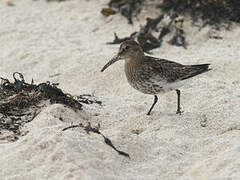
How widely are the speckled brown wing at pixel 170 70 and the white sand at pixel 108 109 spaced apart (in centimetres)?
40

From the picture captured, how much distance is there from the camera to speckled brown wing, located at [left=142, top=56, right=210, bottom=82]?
5938mm

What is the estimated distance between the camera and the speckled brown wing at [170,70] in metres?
5.94

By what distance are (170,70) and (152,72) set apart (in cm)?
26

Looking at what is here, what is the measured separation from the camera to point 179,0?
9.09 meters

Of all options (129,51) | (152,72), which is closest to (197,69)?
(152,72)

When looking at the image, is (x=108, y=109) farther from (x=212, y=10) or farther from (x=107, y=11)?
(x=212, y=10)

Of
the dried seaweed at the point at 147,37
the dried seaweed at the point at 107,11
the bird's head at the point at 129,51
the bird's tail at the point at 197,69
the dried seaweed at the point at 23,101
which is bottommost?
the dried seaweed at the point at 147,37

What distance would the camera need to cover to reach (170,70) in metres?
6.03

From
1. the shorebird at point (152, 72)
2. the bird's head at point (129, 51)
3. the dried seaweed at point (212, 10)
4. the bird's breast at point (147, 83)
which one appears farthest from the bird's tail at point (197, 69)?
the dried seaweed at point (212, 10)

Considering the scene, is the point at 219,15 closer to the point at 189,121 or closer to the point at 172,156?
the point at 189,121

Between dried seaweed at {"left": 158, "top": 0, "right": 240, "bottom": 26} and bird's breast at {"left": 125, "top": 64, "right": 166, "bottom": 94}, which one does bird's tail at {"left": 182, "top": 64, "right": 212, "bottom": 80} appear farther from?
dried seaweed at {"left": 158, "top": 0, "right": 240, "bottom": 26}

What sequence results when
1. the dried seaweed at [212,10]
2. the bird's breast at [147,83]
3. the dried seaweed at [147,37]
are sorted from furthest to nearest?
the dried seaweed at [212,10]
the dried seaweed at [147,37]
the bird's breast at [147,83]

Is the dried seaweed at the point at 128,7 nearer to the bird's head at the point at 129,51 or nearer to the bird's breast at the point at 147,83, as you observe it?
the bird's head at the point at 129,51

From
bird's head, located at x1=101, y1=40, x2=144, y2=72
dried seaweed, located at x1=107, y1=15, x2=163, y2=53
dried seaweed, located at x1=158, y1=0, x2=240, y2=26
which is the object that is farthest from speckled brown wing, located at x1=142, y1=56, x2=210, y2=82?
dried seaweed, located at x1=158, y1=0, x2=240, y2=26
